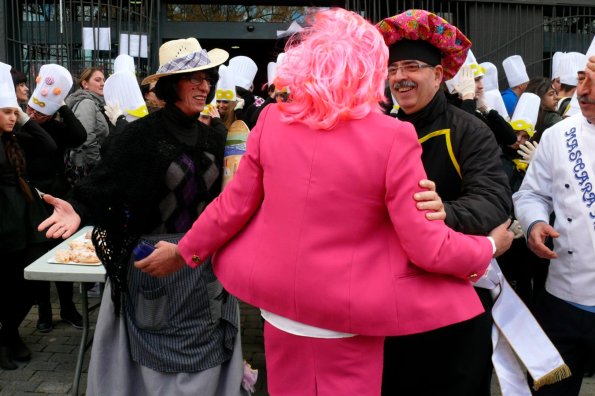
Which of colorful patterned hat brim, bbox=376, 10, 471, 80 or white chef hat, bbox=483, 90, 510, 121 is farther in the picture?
white chef hat, bbox=483, 90, 510, 121

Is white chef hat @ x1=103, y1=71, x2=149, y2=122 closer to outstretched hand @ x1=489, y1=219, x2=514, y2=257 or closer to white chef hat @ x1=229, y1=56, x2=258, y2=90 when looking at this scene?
white chef hat @ x1=229, y1=56, x2=258, y2=90

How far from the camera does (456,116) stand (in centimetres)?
252

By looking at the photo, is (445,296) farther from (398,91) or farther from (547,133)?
(547,133)

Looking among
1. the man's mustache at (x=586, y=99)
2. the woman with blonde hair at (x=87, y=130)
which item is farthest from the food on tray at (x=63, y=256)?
the man's mustache at (x=586, y=99)

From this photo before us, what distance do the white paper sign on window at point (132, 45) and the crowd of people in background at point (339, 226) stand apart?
13.3 ft

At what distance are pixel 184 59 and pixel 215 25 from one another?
700 centimetres

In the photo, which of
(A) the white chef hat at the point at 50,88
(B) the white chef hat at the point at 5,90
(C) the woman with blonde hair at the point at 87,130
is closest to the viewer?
(B) the white chef hat at the point at 5,90

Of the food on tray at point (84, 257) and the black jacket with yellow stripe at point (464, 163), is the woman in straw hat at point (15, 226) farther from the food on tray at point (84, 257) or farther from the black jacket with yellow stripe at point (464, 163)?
the black jacket with yellow stripe at point (464, 163)

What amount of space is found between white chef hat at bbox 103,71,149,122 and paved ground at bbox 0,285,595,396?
5.87 ft

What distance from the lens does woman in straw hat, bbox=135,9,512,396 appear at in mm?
1799

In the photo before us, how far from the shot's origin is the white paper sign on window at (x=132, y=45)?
26.2ft

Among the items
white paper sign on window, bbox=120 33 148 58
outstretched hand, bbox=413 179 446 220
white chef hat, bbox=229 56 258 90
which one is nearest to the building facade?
white paper sign on window, bbox=120 33 148 58

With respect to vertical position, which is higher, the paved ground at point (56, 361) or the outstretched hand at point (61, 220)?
the outstretched hand at point (61, 220)

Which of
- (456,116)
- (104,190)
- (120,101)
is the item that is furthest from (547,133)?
(120,101)
